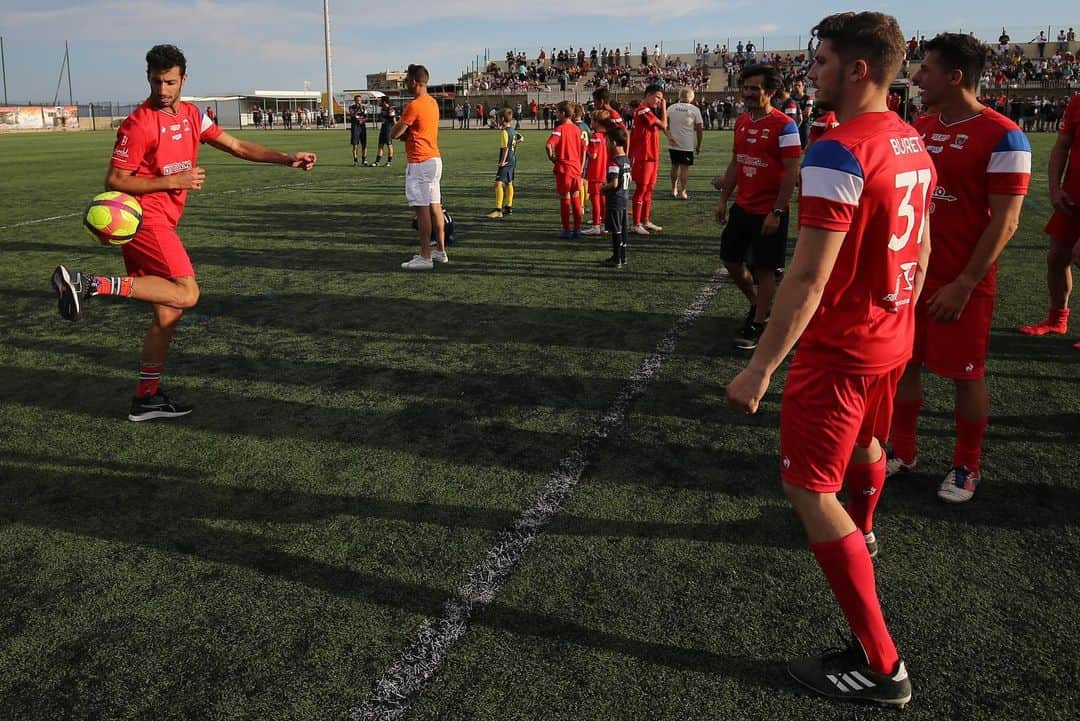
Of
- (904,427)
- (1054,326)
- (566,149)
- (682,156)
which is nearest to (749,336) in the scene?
(904,427)

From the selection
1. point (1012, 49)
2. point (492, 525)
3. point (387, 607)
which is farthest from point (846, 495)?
point (1012, 49)

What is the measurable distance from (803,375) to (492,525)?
1647 mm

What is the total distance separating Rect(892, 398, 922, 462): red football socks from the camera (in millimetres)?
3793

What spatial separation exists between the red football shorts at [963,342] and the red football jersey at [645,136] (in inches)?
301

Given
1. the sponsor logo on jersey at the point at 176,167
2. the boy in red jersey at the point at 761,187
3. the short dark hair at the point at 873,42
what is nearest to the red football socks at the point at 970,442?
the short dark hair at the point at 873,42

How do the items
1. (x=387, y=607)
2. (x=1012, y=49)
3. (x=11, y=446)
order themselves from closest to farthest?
1. (x=387, y=607)
2. (x=11, y=446)
3. (x=1012, y=49)

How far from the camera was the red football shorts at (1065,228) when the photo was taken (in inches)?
224

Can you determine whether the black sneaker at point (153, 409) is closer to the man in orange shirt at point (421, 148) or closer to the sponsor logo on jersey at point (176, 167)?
the sponsor logo on jersey at point (176, 167)

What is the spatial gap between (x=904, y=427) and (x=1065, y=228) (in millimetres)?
3208

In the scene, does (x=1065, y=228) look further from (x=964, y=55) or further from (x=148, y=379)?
(x=148, y=379)

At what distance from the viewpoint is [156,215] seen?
457 centimetres

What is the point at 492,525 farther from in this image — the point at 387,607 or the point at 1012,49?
the point at 1012,49

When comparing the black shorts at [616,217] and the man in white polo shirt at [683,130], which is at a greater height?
the man in white polo shirt at [683,130]

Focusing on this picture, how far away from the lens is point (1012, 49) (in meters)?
49.2
